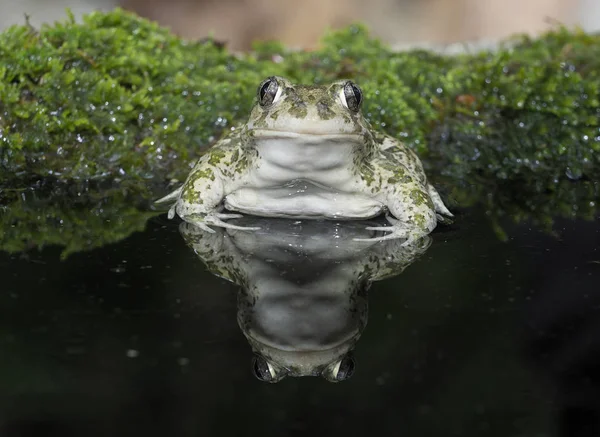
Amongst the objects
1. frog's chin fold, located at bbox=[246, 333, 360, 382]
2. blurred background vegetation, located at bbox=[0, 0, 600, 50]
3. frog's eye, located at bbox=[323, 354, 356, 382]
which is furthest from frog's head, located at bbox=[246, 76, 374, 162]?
blurred background vegetation, located at bbox=[0, 0, 600, 50]

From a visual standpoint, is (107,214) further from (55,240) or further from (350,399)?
(350,399)

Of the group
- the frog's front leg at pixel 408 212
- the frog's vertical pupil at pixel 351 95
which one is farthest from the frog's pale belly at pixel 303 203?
the frog's vertical pupil at pixel 351 95

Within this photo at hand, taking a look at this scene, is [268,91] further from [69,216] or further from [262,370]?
[262,370]

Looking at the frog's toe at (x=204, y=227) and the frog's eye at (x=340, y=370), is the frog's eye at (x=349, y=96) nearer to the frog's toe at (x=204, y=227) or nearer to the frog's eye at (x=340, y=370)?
the frog's toe at (x=204, y=227)

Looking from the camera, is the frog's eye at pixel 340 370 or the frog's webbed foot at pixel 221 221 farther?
the frog's webbed foot at pixel 221 221

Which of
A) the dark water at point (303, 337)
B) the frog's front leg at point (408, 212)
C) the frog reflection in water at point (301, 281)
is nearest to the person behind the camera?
the dark water at point (303, 337)

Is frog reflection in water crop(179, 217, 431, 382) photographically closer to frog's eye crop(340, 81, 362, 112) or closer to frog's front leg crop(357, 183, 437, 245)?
frog's front leg crop(357, 183, 437, 245)

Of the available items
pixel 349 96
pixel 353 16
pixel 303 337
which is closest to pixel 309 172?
pixel 349 96
